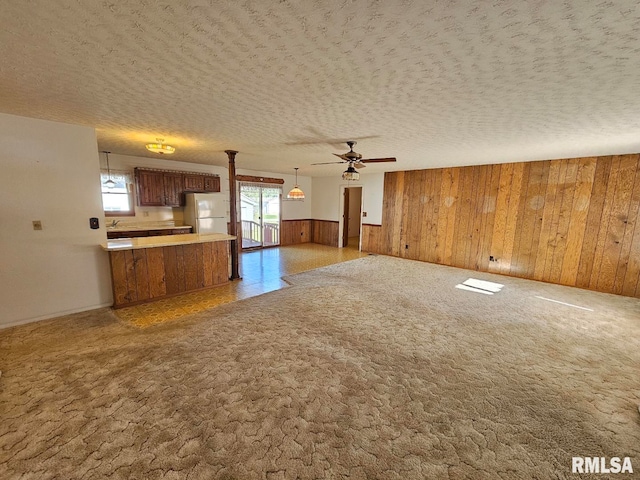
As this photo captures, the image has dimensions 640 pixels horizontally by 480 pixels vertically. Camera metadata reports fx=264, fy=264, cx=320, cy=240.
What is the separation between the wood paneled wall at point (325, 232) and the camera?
877 centimetres

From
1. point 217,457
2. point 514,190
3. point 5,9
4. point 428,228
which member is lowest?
point 217,457

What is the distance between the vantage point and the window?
209 inches

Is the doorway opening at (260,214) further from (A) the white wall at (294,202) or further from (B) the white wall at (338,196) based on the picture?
(B) the white wall at (338,196)

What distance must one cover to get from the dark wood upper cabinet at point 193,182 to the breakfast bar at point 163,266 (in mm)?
2170

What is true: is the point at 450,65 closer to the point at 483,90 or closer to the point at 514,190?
the point at 483,90

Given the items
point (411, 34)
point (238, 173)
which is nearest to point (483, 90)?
point (411, 34)

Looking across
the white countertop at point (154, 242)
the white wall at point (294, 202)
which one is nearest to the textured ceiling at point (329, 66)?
the white countertop at point (154, 242)

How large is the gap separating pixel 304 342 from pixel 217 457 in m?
1.33

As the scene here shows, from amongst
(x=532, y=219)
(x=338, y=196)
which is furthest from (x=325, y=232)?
(x=532, y=219)

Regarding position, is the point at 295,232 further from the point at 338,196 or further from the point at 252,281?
the point at 252,281

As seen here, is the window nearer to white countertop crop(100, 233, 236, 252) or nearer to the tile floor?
white countertop crop(100, 233, 236, 252)

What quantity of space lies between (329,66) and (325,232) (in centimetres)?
736

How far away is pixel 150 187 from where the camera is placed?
5621 millimetres

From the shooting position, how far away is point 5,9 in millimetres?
1241
